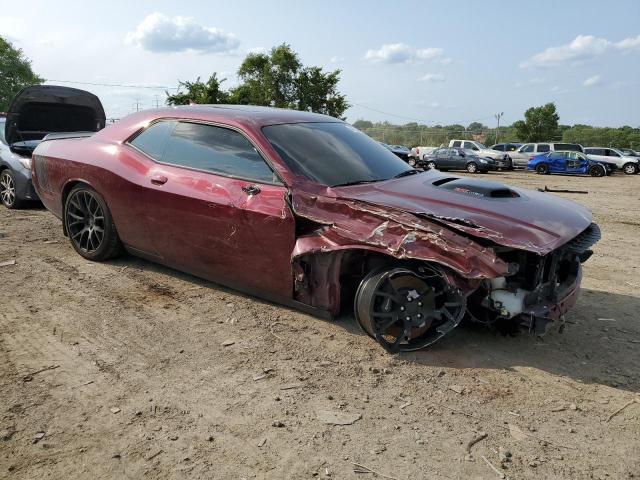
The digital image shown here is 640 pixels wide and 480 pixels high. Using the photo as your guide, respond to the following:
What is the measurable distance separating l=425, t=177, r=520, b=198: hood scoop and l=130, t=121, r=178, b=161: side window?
7.52ft

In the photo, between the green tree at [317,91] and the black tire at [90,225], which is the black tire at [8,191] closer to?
the black tire at [90,225]

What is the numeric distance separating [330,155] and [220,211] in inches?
37.7

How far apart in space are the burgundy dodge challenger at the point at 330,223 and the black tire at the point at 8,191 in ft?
11.8

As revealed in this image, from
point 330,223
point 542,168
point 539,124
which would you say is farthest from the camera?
point 539,124

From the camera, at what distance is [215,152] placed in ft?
14.0

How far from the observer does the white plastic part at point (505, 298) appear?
3314mm

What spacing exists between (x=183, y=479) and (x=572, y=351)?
2.73 m

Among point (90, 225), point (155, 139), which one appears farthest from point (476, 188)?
point (90, 225)

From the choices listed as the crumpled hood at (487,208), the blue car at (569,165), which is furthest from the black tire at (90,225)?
the blue car at (569,165)

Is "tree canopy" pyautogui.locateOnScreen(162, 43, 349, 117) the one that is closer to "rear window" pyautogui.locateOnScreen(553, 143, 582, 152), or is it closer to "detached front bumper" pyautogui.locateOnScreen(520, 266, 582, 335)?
"rear window" pyautogui.locateOnScreen(553, 143, 582, 152)

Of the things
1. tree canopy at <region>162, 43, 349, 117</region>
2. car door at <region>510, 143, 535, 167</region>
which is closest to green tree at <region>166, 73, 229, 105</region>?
tree canopy at <region>162, 43, 349, 117</region>

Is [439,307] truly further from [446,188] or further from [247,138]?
[247,138]

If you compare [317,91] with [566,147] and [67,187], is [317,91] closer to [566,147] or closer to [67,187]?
[566,147]

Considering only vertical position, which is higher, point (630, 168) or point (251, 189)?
point (251, 189)
